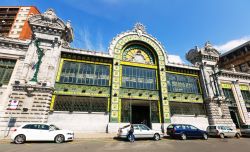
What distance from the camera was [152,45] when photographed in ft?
84.2

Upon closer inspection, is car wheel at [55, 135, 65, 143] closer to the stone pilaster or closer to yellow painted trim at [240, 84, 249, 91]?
the stone pilaster

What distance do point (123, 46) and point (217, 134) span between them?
18320 mm

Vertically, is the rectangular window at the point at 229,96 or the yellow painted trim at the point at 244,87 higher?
the yellow painted trim at the point at 244,87

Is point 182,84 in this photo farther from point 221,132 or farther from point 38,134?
point 38,134

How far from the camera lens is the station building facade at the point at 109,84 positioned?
56.0ft

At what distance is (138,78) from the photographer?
22844 millimetres

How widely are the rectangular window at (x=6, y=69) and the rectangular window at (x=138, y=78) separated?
590 inches

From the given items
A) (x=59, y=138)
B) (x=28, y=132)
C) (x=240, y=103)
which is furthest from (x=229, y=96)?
(x=28, y=132)

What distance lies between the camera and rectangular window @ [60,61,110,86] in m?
19.6

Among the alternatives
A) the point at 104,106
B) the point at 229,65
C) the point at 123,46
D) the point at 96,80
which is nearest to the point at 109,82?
the point at 96,80

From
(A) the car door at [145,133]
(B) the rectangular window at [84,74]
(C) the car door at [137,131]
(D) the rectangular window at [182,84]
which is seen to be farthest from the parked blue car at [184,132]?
(B) the rectangular window at [84,74]

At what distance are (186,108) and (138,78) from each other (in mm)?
9434

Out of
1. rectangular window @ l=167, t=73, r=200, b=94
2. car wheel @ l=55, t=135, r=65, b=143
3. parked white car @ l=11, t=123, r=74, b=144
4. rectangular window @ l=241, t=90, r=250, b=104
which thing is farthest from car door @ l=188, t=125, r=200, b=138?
rectangular window @ l=241, t=90, r=250, b=104

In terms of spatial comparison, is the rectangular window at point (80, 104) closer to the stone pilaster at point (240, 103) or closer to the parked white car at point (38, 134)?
the parked white car at point (38, 134)
